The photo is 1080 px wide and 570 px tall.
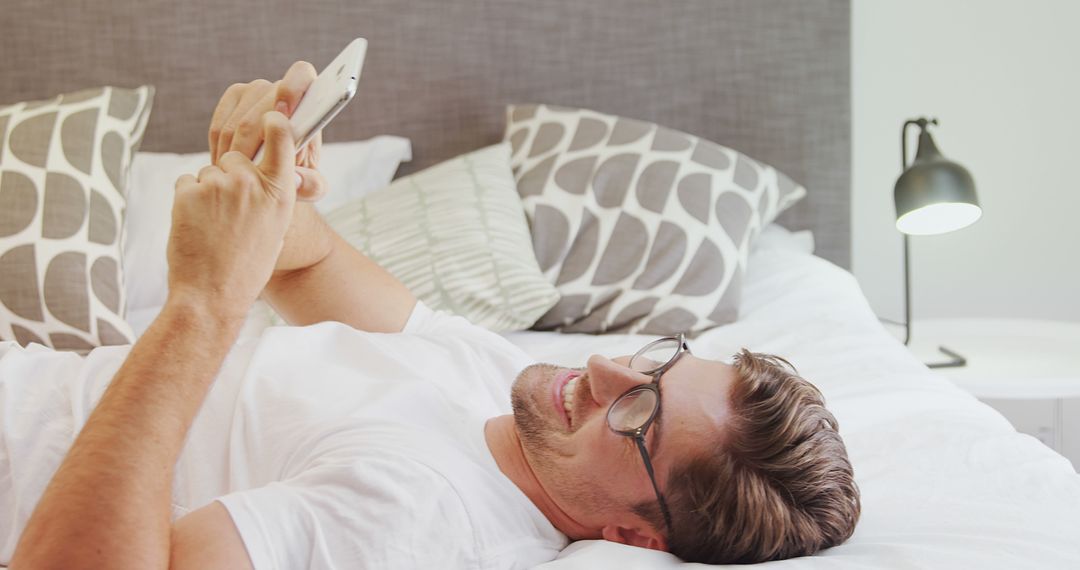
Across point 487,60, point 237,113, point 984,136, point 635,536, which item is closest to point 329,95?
point 237,113

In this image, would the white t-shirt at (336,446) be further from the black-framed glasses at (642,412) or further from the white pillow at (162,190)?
the white pillow at (162,190)

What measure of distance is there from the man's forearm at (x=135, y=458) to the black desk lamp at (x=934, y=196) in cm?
146

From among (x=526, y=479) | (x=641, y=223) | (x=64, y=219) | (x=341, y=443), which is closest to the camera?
(x=341, y=443)

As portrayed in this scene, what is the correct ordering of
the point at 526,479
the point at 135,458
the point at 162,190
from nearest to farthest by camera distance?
the point at 135,458 → the point at 526,479 → the point at 162,190

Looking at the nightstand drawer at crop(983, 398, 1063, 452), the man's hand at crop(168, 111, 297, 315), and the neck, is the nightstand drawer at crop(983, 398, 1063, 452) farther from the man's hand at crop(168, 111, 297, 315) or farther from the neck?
the man's hand at crop(168, 111, 297, 315)

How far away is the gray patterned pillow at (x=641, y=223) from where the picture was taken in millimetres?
1858

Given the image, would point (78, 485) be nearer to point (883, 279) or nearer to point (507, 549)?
point (507, 549)

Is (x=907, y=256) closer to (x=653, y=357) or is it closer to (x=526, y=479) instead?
(x=653, y=357)

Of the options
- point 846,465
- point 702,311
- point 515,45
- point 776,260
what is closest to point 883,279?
point 776,260

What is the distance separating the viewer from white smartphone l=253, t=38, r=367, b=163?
2.85 ft

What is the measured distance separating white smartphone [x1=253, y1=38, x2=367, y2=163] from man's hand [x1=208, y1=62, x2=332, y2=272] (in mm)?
60

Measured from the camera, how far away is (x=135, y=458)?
30.7 inches

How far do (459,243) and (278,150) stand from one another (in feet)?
3.10

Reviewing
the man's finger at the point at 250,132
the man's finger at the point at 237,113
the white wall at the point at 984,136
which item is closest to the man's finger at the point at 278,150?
the man's finger at the point at 250,132
